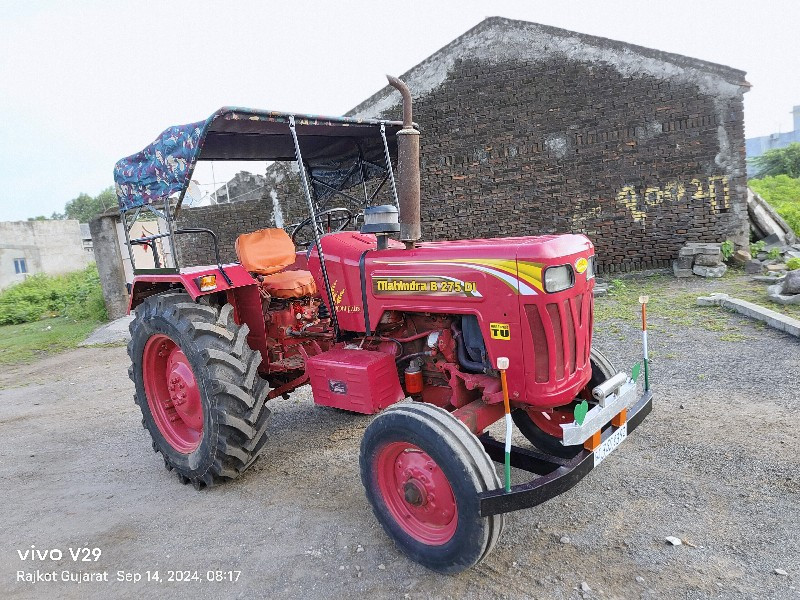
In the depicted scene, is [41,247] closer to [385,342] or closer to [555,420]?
[385,342]

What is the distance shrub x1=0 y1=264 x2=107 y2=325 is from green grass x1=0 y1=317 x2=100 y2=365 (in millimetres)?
316

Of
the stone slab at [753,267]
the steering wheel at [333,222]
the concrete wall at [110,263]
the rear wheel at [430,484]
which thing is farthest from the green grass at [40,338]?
the stone slab at [753,267]

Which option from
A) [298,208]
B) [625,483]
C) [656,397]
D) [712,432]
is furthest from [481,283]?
[298,208]

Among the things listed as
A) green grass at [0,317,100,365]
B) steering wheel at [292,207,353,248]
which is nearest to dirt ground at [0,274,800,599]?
steering wheel at [292,207,353,248]

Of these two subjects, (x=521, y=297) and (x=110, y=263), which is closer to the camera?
(x=521, y=297)

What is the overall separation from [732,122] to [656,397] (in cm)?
693

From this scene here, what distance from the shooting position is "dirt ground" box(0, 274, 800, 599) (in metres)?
2.56

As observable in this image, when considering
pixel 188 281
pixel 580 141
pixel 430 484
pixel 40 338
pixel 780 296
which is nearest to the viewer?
pixel 430 484

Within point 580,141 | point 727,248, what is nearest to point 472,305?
point 580,141

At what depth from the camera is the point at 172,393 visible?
12.9 feet

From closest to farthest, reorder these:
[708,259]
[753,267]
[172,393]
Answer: [172,393], [753,267], [708,259]

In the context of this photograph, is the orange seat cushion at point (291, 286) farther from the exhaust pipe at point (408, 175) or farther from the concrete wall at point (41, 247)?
the concrete wall at point (41, 247)
